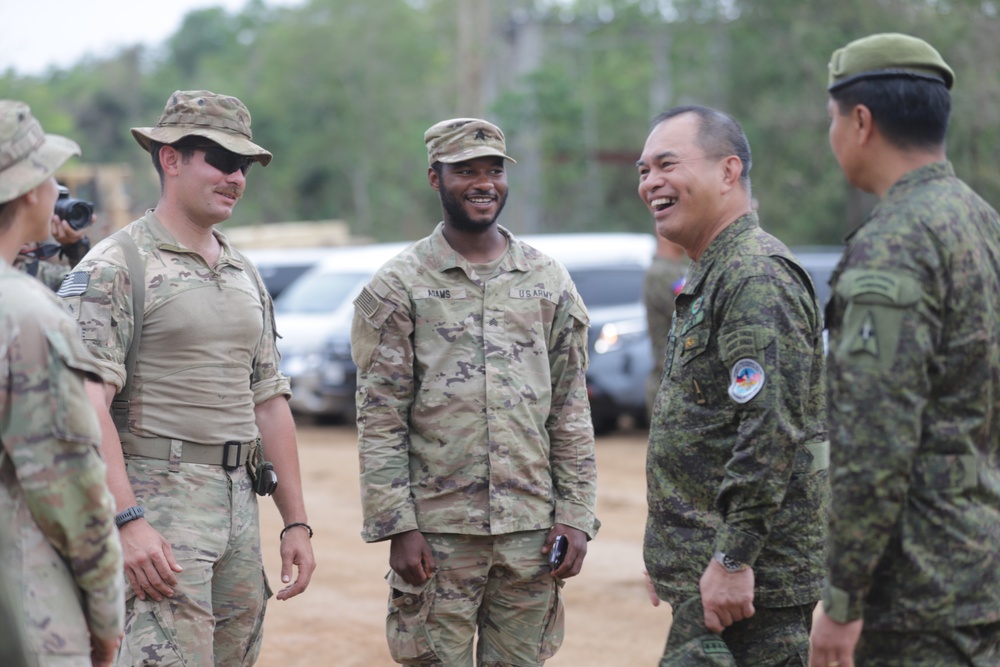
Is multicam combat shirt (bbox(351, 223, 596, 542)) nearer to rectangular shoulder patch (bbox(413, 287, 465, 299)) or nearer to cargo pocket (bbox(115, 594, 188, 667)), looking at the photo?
rectangular shoulder patch (bbox(413, 287, 465, 299))

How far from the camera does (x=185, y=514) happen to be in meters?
4.04

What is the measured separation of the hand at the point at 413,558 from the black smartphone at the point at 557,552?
0.42m

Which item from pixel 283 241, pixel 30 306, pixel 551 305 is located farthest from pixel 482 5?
pixel 30 306

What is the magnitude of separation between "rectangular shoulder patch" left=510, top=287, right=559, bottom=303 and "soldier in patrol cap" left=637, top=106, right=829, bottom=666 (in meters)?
0.76

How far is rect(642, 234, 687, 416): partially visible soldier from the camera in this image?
8023mm

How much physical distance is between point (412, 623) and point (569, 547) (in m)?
0.61

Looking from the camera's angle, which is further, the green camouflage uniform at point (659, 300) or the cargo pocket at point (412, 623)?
the green camouflage uniform at point (659, 300)

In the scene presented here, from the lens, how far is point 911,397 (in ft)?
9.21

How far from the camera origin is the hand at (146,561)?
3.83 m

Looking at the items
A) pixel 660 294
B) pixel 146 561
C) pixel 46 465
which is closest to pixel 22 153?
pixel 46 465

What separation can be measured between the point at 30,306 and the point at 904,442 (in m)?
2.04

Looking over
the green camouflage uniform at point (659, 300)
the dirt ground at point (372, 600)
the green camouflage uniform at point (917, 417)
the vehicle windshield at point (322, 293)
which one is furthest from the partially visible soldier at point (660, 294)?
the vehicle windshield at point (322, 293)

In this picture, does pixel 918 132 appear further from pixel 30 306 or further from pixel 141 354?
pixel 141 354

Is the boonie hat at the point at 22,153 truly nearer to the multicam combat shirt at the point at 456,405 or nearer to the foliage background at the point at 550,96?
the multicam combat shirt at the point at 456,405
